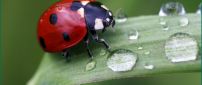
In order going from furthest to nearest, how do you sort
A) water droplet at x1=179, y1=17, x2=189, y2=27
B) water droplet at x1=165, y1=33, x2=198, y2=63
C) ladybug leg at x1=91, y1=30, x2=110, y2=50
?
ladybug leg at x1=91, y1=30, x2=110, y2=50 < water droplet at x1=179, y1=17, x2=189, y2=27 < water droplet at x1=165, y1=33, x2=198, y2=63

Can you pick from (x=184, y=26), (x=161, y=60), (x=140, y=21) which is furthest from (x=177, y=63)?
(x=140, y=21)

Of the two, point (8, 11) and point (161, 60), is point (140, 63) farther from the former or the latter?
point (8, 11)

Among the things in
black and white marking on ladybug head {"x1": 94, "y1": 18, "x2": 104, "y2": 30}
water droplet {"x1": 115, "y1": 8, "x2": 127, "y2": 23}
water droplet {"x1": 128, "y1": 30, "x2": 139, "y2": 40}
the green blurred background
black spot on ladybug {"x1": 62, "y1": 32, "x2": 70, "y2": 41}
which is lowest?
the green blurred background

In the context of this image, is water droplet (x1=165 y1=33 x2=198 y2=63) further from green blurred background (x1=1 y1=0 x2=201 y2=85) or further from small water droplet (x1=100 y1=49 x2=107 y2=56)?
green blurred background (x1=1 y1=0 x2=201 y2=85)

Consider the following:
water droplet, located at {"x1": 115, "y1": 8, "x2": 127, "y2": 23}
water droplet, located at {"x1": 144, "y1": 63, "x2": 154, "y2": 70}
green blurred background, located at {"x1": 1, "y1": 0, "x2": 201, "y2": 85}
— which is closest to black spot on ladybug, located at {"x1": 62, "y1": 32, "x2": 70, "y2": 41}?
water droplet, located at {"x1": 115, "y1": 8, "x2": 127, "y2": 23}

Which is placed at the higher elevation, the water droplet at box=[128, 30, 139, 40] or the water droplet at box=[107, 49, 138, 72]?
the water droplet at box=[128, 30, 139, 40]

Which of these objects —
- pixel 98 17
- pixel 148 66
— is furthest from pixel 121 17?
pixel 148 66

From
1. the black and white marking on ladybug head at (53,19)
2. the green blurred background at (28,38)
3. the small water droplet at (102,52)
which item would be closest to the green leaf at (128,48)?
the small water droplet at (102,52)
